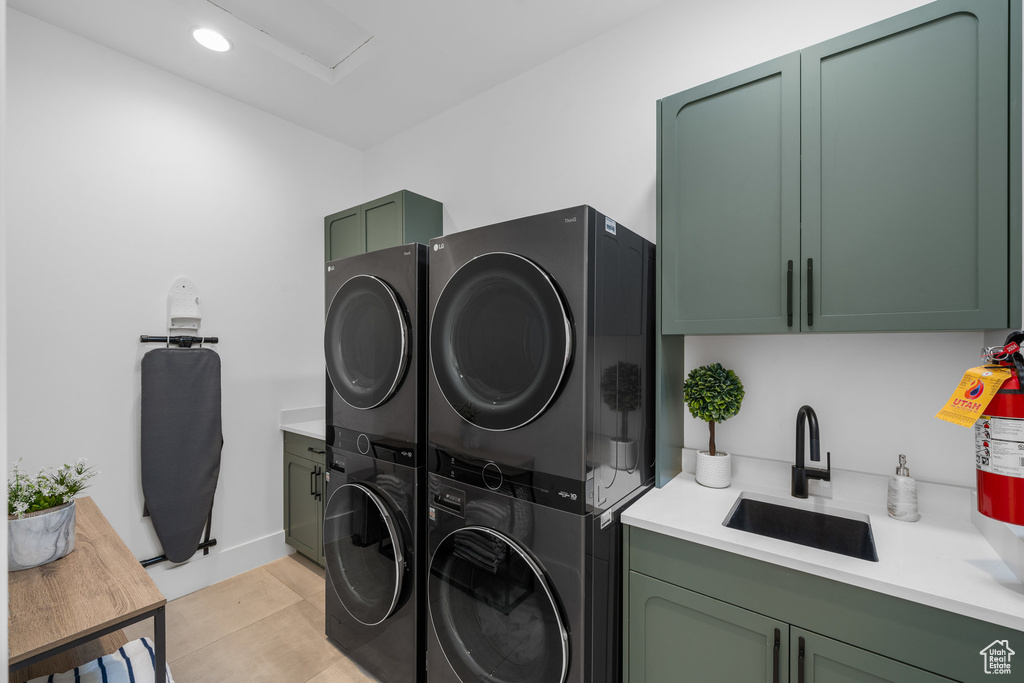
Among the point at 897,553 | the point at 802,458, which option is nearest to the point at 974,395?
the point at 897,553

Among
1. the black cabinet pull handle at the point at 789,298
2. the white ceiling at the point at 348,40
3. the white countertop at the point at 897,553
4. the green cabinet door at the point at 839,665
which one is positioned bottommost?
the green cabinet door at the point at 839,665

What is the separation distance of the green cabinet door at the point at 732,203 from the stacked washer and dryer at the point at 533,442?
166 mm

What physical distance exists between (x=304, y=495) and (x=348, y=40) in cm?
247

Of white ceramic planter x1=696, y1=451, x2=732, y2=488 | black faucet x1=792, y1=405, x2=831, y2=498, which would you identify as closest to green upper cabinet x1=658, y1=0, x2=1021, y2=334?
black faucet x1=792, y1=405, x2=831, y2=498

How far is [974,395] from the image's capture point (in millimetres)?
1052

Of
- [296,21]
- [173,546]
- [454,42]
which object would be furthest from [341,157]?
[173,546]

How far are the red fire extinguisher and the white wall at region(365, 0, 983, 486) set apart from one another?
0.44m

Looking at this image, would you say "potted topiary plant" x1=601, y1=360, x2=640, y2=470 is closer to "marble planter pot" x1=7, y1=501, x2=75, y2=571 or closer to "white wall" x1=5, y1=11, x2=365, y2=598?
"marble planter pot" x1=7, y1=501, x2=75, y2=571

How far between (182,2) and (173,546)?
258cm

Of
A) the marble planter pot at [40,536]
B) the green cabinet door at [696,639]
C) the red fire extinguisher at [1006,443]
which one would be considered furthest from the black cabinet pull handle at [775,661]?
the marble planter pot at [40,536]

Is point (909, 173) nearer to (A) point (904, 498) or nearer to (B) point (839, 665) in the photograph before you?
(A) point (904, 498)

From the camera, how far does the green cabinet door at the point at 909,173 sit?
1144 millimetres

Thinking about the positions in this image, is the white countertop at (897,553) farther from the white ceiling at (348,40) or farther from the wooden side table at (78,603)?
the white ceiling at (348,40)

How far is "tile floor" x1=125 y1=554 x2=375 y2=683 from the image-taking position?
6.28 ft
